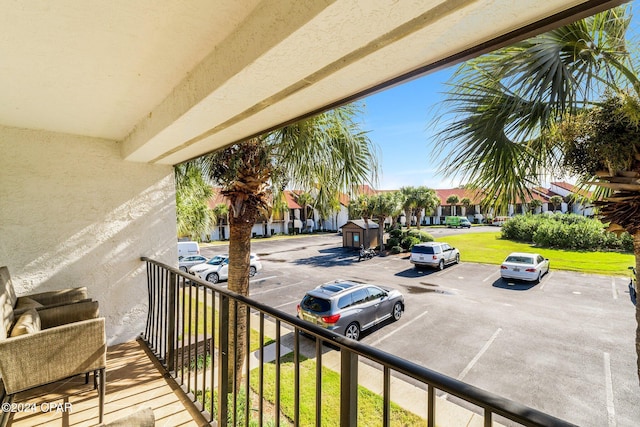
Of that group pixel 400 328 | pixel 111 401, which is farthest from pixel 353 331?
pixel 111 401

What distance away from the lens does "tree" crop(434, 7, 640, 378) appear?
2439 mm

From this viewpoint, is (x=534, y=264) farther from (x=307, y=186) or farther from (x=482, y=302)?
(x=307, y=186)

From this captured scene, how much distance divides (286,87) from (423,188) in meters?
23.3

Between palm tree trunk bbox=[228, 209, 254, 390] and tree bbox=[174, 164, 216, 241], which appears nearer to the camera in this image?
palm tree trunk bbox=[228, 209, 254, 390]

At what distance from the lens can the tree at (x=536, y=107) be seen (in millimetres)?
2439

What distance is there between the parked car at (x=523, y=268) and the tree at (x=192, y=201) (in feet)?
36.4

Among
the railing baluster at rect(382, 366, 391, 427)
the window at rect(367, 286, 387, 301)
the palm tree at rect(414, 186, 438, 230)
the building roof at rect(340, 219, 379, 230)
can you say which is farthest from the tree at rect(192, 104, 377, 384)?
the palm tree at rect(414, 186, 438, 230)

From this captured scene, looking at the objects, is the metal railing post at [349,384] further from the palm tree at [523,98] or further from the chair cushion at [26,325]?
the palm tree at [523,98]

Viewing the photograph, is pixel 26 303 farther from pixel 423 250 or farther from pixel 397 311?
pixel 423 250

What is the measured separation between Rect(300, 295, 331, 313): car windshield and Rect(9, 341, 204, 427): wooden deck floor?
394 cm

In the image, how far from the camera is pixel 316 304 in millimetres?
6363

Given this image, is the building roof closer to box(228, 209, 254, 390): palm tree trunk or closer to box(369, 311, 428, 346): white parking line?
box(369, 311, 428, 346): white parking line

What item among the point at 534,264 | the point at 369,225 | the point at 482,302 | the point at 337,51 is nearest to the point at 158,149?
the point at 337,51

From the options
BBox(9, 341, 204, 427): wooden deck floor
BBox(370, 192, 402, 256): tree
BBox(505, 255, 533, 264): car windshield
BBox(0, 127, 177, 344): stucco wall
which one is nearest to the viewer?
BBox(9, 341, 204, 427): wooden deck floor
